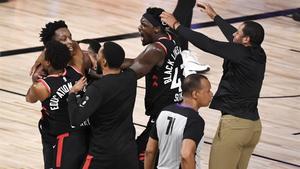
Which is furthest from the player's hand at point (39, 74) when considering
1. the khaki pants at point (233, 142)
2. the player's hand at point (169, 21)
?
the khaki pants at point (233, 142)

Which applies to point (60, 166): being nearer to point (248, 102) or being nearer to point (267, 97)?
point (248, 102)

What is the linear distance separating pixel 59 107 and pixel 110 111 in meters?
0.48

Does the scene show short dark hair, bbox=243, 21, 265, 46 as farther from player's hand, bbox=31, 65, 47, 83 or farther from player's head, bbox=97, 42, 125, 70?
player's hand, bbox=31, 65, 47, 83

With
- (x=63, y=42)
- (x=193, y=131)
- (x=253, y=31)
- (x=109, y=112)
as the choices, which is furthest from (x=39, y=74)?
(x=253, y=31)

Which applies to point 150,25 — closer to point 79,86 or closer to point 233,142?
point 233,142

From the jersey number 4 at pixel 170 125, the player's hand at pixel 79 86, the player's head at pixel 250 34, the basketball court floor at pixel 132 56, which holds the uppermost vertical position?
the player's head at pixel 250 34

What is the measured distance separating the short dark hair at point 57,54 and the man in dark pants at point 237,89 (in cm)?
100

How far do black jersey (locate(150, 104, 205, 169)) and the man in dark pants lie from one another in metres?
0.79

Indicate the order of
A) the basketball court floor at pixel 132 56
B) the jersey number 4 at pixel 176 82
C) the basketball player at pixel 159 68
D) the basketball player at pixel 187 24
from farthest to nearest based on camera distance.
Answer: the basketball player at pixel 187 24 → the basketball court floor at pixel 132 56 → the jersey number 4 at pixel 176 82 → the basketball player at pixel 159 68

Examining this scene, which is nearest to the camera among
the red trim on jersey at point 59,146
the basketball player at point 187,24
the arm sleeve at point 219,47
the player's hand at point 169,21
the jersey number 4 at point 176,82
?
the red trim on jersey at point 59,146

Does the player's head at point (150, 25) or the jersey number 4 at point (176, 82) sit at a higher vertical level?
the player's head at point (150, 25)

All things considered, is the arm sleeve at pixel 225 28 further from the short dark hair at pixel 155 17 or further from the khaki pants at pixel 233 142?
the khaki pants at pixel 233 142

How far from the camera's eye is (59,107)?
725 centimetres

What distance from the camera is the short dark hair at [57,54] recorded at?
23.6 feet
